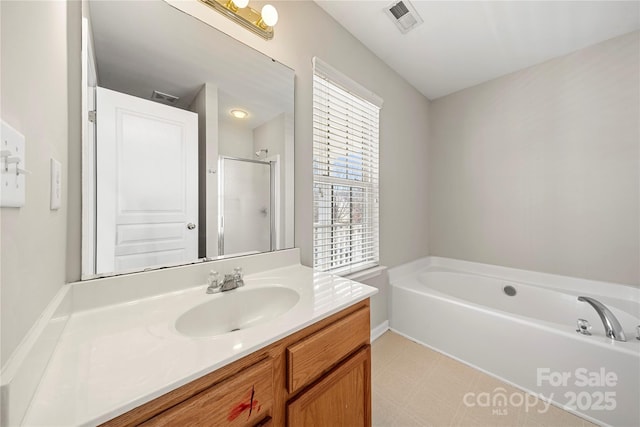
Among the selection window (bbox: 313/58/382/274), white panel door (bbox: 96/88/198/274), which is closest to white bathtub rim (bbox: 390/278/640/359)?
window (bbox: 313/58/382/274)

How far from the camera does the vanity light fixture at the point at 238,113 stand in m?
1.15

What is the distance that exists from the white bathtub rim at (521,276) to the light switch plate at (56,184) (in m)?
2.17

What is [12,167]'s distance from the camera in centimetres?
37

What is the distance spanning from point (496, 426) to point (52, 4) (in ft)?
7.92

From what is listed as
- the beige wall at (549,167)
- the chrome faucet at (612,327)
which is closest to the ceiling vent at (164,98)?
the chrome faucet at (612,327)

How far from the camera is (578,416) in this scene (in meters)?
1.29

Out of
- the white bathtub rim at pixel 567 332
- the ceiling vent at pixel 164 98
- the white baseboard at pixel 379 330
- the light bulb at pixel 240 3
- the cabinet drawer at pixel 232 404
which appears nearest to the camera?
the cabinet drawer at pixel 232 404

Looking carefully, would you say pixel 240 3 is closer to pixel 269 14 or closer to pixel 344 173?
pixel 269 14

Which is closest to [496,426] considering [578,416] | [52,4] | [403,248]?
[578,416]

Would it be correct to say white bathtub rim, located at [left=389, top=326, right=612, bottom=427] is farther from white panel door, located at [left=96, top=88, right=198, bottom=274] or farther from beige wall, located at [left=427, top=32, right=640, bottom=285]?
white panel door, located at [left=96, top=88, right=198, bottom=274]

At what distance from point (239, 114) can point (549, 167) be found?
2.62 metres

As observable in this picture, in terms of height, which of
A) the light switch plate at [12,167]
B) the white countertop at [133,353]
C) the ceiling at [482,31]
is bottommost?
the white countertop at [133,353]

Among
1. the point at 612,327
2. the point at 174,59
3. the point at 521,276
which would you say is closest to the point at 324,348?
the point at 174,59

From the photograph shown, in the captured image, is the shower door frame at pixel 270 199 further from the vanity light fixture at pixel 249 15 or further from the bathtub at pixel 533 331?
the bathtub at pixel 533 331
